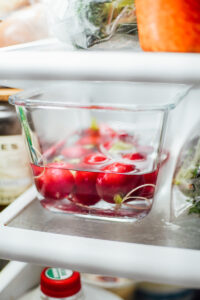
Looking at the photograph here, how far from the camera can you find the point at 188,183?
0.69 m

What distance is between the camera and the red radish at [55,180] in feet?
2.15

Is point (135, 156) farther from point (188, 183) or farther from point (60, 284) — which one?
point (60, 284)

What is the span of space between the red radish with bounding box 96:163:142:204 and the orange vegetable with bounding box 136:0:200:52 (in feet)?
0.70

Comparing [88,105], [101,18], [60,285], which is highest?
[101,18]

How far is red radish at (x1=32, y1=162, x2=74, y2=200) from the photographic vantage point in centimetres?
66

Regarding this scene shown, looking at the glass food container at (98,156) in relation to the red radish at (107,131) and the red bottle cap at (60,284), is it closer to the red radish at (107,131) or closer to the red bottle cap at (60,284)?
the red radish at (107,131)

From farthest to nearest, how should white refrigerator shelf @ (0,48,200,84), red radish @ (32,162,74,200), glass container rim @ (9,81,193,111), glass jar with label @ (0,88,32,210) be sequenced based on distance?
glass jar with label @ (0,88,32,210) → red radish @ (32,162,74,200) → glass container rim @ (9,81,193,111) → white refrigerator shelf @ (0,48,200,84)

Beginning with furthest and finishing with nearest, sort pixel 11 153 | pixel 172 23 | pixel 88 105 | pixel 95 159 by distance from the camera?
pixel 11 153
pixel 95 159
pixel 88 105
pixel 172 23

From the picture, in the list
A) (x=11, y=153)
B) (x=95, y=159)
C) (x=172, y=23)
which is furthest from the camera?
(x=11, y=153)

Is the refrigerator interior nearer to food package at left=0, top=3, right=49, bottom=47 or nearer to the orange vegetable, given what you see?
the orange vegetable

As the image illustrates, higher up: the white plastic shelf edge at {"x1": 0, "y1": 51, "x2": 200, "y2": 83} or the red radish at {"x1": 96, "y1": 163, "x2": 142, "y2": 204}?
the white plastic shelf edge at {"x1": 0, "y1": 51, "x2": 200, "y2": 83}

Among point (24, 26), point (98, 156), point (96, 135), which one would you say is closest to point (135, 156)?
point (98, 156)

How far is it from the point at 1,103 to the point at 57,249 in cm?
37

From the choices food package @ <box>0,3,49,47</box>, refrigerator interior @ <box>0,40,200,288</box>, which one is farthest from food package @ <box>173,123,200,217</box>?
food package @ <box>0,3,49,47</box>
